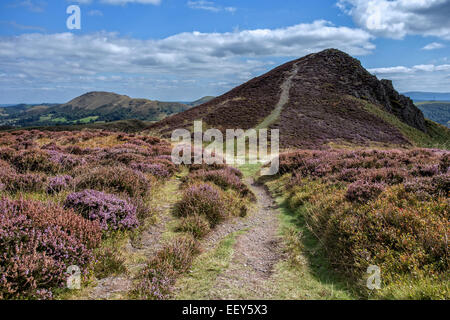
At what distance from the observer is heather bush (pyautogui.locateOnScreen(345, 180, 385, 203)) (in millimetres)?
7371

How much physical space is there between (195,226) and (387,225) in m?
4.76

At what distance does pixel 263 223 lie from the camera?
8.69 meters

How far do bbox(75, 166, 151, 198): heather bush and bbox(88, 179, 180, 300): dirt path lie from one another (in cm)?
89

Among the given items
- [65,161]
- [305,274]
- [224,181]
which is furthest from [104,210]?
[65,161]

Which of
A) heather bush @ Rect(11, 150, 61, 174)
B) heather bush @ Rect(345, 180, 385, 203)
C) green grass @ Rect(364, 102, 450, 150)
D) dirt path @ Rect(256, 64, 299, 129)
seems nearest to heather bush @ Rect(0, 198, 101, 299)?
heather bush @ Rect(11, 150, 61, 174)

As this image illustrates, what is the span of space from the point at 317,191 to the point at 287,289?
19.4 ft

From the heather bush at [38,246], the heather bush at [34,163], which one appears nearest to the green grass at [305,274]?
the heather bush at [38,246]

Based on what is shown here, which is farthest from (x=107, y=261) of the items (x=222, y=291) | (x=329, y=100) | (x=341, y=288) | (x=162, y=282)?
(x=329, y=100)

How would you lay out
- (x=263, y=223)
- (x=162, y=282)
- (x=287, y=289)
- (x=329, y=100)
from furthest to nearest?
(x=329, y=100), (x=263, y=223), (x=287, y=289), (x=162, y=282)

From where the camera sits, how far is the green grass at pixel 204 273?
14.2 feet

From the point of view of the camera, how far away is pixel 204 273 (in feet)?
16.6

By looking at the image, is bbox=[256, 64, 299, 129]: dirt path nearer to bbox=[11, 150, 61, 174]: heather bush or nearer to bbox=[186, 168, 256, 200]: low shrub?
bbox=[186, 168, 256, 200]: low shrub

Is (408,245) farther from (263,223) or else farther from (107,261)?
(107,261)

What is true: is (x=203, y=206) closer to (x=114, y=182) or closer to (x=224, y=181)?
(x=114, y=182)
